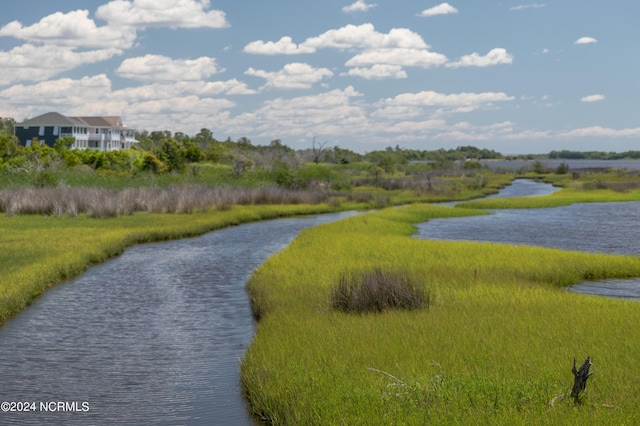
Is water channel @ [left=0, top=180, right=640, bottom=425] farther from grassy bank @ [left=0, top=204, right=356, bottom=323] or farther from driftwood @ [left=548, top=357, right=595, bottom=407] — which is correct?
driftwood @ [left=548, top=357, right=595, bottom=407]

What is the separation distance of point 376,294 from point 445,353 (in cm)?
434

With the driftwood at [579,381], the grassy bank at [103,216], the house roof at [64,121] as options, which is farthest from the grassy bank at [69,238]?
the house roof at [64,121]

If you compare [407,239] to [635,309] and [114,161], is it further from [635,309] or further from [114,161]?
[114,161]

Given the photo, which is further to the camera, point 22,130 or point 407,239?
point 22,130

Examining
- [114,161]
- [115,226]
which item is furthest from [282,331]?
[114,161]

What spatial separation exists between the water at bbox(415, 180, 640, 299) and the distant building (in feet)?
291

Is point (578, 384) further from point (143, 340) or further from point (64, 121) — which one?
point (64, 121)

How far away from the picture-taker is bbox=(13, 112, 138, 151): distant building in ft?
401

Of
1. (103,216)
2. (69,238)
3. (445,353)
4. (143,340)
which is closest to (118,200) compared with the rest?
(103,216)

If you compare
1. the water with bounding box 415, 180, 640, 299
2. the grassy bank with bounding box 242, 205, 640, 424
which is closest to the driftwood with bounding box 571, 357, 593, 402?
the grassy bank with bounding box 242, 205, 640, 424

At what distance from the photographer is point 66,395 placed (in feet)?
42.3

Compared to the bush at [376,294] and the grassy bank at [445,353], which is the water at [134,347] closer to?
the grassy bank at [445,353]

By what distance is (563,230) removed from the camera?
4216 cm

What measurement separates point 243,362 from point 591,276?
1586 cm
